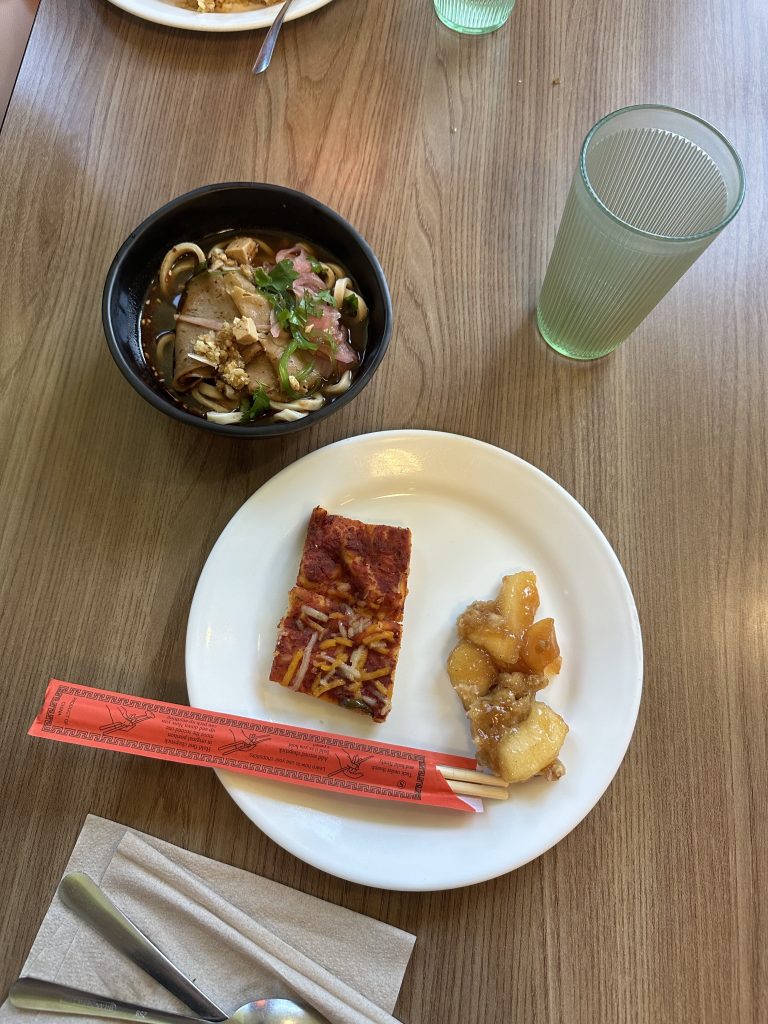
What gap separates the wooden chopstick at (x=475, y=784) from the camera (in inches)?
42.5

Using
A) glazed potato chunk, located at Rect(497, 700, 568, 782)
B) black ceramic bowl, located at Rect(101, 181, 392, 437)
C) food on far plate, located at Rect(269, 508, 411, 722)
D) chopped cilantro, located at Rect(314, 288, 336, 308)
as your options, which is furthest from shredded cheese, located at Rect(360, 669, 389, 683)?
chopped cilantro, located at Rect(314, 288, 336, 308)

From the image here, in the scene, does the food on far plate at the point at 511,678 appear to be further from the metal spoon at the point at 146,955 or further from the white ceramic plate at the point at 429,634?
the metal spoon at the point at 146,955

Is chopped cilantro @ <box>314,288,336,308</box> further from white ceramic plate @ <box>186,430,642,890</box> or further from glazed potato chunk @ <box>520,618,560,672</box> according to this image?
glazed potato chunk @ <box>520,618,560,672</box>

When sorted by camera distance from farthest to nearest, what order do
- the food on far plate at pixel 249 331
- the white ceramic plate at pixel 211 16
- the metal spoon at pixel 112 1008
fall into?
the white ceramic plate at pixel 211 16, the food on far plate at pixel 249 331, the metal spoon at pixel 112 1008

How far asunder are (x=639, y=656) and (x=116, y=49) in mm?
1709

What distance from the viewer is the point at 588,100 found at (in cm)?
155

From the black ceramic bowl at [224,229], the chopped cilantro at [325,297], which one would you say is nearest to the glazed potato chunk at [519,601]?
the black ceramic bowl at [224,229]

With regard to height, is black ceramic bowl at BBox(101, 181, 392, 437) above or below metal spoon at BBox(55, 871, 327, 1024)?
above

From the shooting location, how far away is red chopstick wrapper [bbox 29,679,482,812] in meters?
1.07

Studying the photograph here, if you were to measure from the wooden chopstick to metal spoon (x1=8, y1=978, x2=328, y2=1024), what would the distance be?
386 mm

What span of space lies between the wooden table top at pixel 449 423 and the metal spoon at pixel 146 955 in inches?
2.2

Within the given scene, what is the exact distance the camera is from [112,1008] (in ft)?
3.27

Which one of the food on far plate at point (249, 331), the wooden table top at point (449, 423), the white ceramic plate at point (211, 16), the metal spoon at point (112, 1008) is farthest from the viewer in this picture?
the white ceramic plate at point (211, 16)

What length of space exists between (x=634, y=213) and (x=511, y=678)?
0.88m
